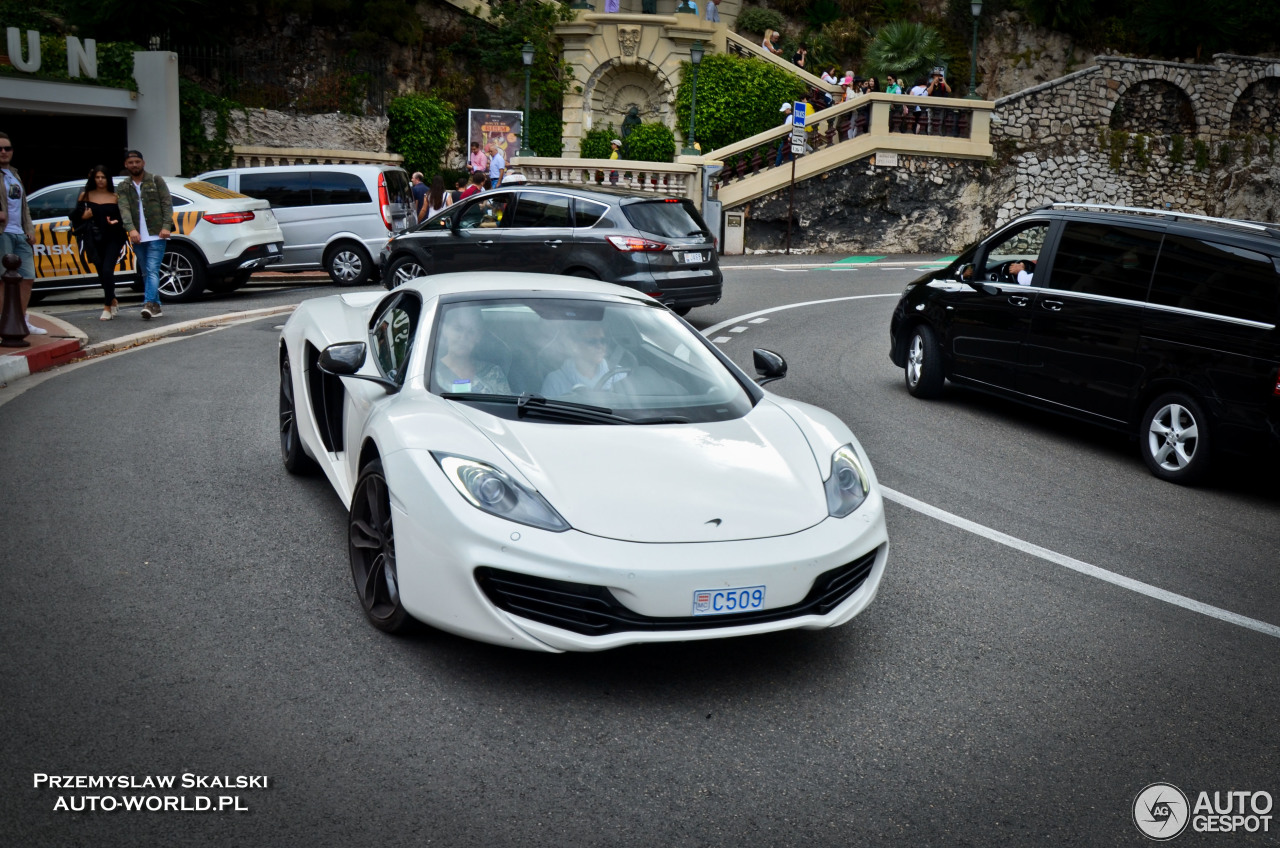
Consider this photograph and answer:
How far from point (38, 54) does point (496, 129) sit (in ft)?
46.8

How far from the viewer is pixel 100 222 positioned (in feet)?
48.4

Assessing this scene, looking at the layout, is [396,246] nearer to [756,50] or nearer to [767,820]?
[767,820]

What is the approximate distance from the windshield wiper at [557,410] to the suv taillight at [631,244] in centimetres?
922

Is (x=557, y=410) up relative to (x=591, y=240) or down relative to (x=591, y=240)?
down

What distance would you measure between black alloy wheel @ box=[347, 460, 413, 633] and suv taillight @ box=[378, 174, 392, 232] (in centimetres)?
1529

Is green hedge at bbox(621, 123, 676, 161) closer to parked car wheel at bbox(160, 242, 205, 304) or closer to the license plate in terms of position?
parked car wheel at bbox(160, 242, 205, 304)

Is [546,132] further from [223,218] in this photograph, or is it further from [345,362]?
[345,362]

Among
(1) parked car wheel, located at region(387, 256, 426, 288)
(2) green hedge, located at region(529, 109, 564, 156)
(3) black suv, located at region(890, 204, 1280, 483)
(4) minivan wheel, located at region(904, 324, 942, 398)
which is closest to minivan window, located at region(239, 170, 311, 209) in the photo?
(1) parked car wheel, located at region(387, 256, 426, 288)

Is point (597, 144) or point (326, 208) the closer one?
point (326, 208)

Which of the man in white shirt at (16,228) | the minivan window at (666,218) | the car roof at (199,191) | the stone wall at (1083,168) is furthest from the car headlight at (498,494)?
the stone wall at (1083,168)

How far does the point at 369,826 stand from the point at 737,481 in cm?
194

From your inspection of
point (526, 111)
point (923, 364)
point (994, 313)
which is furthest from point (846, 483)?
point (526, 111)

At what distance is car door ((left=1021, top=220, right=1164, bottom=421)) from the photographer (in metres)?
9.01

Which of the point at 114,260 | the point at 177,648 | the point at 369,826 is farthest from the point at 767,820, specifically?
the point at 114,260
